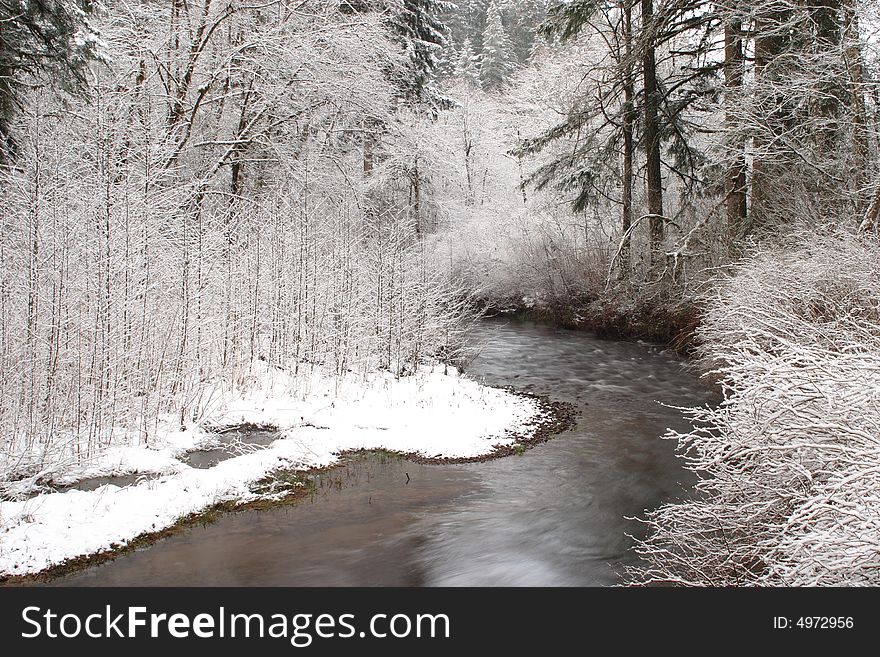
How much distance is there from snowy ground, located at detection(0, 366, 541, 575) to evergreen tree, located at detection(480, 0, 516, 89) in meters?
33.4

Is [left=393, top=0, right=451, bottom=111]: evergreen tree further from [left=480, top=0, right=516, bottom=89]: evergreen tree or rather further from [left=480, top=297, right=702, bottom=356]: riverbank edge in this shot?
[left=480, top=0, right=516, bottom=89]: evergreen tree

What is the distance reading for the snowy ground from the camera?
5238 mm

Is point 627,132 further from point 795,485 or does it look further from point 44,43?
point 795,485

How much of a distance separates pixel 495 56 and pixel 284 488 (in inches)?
1564

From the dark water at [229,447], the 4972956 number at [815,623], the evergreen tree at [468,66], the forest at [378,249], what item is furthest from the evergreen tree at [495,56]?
the 4972956 number at [815,623]

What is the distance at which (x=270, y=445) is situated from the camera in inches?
312

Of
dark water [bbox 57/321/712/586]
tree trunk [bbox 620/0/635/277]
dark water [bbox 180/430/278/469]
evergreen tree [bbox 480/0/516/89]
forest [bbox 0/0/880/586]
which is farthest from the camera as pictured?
evergreen tree [bbox 480/0/516/89]

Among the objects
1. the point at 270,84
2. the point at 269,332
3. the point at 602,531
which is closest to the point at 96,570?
the point at 602,531

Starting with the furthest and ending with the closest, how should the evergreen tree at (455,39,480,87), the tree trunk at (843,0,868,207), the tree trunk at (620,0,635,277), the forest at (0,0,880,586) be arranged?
the evergreen tree at (455,39,480,87), the tree trunk at (620,0,635,277), the tree trunk at (843,0,868,207), the forest at (0,0,880,586)

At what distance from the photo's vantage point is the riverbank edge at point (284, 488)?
4.92 meters

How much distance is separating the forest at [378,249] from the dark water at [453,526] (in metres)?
0.67

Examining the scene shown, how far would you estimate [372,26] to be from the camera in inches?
601

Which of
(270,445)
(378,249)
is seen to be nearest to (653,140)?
(378,249)

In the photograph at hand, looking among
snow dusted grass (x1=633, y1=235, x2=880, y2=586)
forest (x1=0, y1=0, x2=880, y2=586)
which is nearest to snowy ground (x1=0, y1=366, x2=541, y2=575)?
forest (x1=0, y1=0, x2=880, y2=586)
